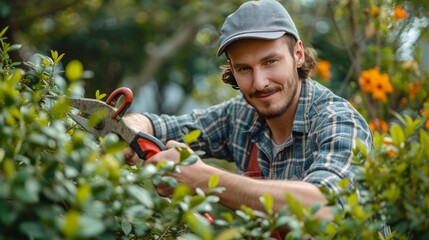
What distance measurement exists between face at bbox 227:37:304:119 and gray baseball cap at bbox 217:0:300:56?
0.13 feet

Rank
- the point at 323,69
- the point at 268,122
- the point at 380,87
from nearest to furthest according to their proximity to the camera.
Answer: the point at 268,122, the point at 380,87, the point at 323,69

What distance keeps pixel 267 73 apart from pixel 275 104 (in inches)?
5.4

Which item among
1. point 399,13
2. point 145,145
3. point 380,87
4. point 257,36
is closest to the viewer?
point 145,145

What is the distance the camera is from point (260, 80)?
2.69 meters

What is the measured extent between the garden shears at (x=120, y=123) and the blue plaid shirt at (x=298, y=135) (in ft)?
1.01

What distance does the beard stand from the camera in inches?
108

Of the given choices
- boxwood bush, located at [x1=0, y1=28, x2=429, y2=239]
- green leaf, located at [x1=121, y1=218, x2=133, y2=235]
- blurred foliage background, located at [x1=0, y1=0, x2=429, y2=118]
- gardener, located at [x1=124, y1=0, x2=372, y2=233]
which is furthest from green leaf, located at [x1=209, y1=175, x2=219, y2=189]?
blurred foliage background, located at [x1=0, y1=0, x2=429, y2=118]

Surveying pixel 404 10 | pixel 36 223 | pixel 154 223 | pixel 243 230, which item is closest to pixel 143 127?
pixel 154 223

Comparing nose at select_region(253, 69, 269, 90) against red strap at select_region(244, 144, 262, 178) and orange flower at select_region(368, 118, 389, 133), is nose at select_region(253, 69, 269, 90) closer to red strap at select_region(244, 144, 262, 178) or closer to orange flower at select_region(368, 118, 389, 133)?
red strap at select_region(244, 144, 262, 178)

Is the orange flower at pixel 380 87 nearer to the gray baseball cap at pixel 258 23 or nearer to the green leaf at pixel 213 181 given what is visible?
the gray baseball cap at pixel 258 23

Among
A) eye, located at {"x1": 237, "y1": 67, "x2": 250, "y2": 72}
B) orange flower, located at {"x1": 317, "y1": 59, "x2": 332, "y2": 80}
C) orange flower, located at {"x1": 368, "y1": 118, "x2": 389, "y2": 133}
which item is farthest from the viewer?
orange flower, located at {"x1": 317, "y1": 59, "x2": 332, "y2": 80}

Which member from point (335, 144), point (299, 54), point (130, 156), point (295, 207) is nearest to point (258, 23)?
point (299, 54)

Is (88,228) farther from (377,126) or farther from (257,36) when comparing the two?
(377,126)

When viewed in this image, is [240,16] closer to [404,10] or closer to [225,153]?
[225,153]
